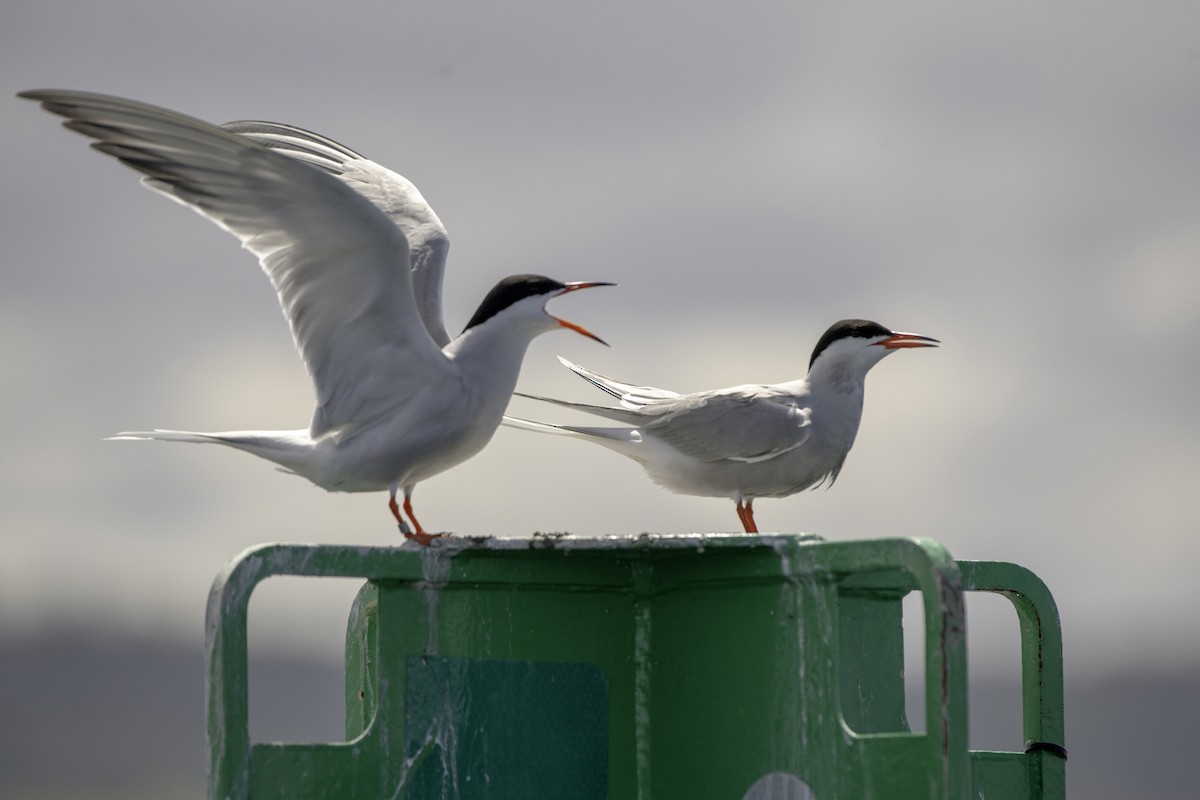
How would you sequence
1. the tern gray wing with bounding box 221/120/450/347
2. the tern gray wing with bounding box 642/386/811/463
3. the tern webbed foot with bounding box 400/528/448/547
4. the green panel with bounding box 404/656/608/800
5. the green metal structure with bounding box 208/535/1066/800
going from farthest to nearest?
the tern gray wing with bounding box 642/386/811/463 < the tern gray wing with bounding box 221/120/450/347 < the tern webbed foot with bounding box 400/528/448/547 < the green panel with bounding box 404/656/608/800 < the green metal structure with bounding box 208/535/1066/800

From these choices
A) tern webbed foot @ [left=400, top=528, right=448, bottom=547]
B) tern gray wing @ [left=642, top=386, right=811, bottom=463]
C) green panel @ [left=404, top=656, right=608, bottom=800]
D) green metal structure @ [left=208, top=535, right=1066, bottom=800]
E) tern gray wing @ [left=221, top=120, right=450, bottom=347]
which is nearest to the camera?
green metal structure @ [left=208, top=535, right=1066, bottom=800]

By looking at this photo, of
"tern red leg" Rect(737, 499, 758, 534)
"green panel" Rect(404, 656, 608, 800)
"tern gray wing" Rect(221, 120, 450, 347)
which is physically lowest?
"green panel" Rect(404, 656, 608, 800)

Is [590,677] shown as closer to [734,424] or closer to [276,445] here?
[276,445]

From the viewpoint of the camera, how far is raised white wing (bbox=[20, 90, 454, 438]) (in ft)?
16.4

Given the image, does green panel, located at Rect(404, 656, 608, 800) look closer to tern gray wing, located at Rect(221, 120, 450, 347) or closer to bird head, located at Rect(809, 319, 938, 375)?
tern gray wing, located at Rect(221, 120, 450, 347)

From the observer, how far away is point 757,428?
706cm

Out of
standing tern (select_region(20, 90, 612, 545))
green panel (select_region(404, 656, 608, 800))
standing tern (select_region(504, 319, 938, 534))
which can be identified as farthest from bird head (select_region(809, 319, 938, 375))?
green panel (select_region(404, 656, 608, 800))

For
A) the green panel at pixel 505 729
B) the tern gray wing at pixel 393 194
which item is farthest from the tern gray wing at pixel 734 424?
the green panel at pixel 505 729

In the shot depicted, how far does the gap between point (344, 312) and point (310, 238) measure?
12.0 inches

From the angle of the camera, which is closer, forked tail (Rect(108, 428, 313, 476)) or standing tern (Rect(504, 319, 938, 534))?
forked tail (Rect(108, 428, 313, 476))

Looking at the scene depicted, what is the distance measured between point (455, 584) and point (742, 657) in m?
0.80

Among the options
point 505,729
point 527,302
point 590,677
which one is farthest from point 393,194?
point 505,729

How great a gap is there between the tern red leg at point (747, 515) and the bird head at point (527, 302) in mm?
2045

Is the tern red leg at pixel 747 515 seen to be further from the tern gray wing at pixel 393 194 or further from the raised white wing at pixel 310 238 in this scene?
the raised white wing at pixel 310 238
